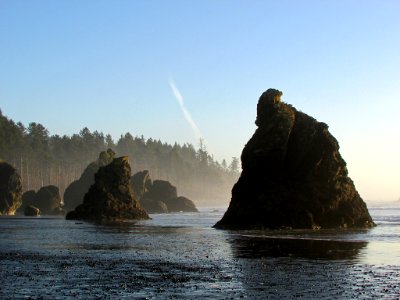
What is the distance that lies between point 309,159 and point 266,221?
473 inches

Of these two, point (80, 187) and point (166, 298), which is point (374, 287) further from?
point (80, 187)

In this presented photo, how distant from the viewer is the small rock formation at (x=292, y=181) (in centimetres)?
8212

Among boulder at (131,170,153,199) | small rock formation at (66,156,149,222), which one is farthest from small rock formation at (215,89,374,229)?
boulder at (131,170,153,199)

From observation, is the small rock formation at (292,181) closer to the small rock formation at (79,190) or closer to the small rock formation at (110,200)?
the small rock formation at (110,200)

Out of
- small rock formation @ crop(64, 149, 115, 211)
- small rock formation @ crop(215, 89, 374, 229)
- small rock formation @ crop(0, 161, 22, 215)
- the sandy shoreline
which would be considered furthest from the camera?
small rock formation @ crop(64, 149, 115, 211)

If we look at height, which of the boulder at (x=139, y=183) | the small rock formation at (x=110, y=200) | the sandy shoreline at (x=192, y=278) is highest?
the boulder at (x=139, y=183)

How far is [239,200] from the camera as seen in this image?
3381 inches

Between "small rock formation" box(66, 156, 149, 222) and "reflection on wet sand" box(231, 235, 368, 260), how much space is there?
6388cm

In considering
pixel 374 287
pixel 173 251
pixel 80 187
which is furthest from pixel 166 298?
pixel 80 187

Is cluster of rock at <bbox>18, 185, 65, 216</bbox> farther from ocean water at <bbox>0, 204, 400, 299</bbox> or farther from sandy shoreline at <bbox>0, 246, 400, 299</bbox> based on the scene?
sandy shoreline at <bbox>0, 246, 400, 299</bbox>

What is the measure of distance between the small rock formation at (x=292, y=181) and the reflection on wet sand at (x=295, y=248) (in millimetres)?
18396

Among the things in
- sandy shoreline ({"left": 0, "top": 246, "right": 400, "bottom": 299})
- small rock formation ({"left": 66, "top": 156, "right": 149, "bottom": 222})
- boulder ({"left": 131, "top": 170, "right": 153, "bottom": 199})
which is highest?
boulder ({"left": 131, "top": 170, "right": 153, "bottom": 199})

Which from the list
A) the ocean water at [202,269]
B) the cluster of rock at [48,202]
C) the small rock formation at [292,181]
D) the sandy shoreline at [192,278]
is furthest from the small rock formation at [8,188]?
the sandy shoreline at [192,278]

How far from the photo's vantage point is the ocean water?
27.3m
